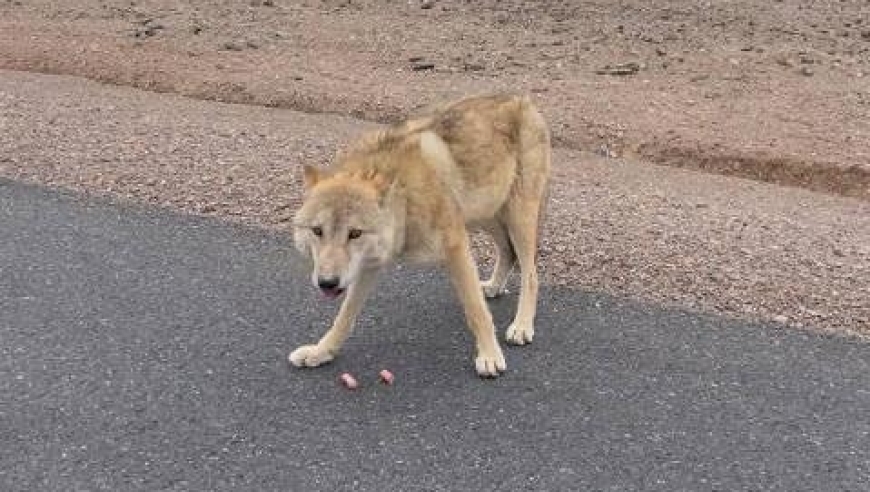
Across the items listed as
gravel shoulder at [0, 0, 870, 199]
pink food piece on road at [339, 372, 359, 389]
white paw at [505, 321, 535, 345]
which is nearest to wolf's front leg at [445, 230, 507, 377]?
white paw at [505, 321, 535, 345]

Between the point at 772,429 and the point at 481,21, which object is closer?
the point at 772,429

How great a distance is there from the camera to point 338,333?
5.32m

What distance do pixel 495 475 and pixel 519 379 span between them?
943 millimetres

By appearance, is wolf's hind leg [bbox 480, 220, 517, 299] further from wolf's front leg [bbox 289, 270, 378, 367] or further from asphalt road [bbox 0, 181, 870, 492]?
wolf's front leg [bbox 289, 270, 378, 367]

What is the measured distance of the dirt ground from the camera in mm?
6664

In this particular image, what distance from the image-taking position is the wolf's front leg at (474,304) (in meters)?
5.14

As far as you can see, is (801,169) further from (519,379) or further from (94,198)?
(94,198)

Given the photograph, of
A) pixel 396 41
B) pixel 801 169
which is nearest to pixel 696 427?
pixel 801 169

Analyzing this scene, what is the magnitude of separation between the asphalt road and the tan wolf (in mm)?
241

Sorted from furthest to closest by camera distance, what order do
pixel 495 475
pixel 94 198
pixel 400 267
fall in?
pixel 94 198
pixel 400 267
pixel 495 475

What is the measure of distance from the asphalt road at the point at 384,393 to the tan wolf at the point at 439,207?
24 centimetres

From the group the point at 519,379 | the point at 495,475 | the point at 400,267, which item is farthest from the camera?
the point at 400,267

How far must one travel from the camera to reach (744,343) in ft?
18.1

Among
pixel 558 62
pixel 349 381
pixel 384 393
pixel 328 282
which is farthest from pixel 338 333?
pixel 558 62
